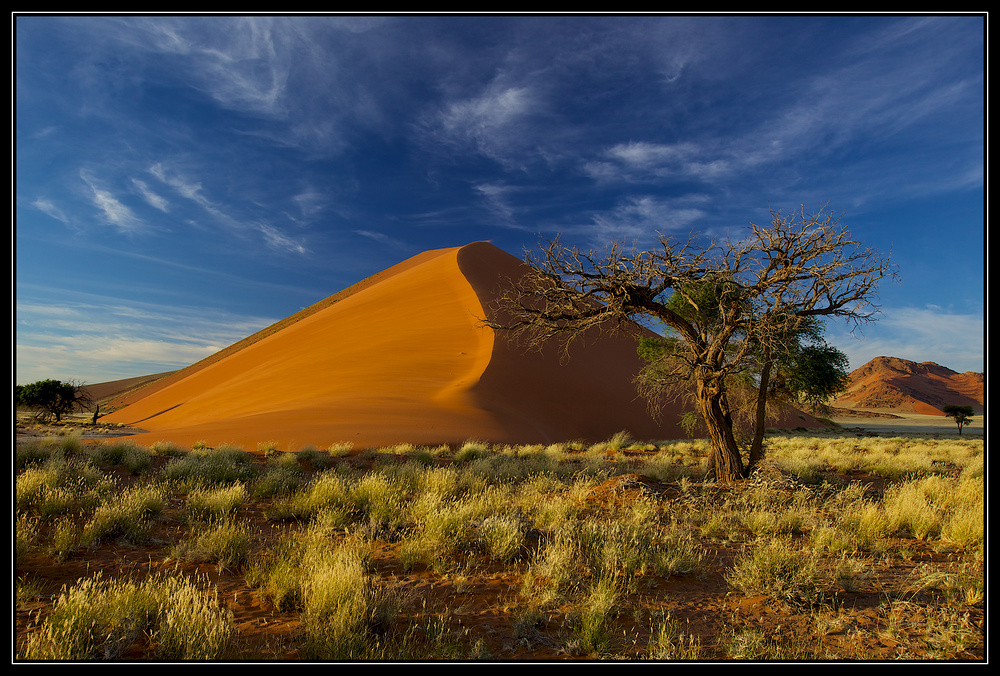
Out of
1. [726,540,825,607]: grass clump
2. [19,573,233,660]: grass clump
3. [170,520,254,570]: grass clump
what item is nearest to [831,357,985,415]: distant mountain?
[726,540,825,607]: grass clump

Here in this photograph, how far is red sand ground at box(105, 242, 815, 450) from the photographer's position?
68.2 feet

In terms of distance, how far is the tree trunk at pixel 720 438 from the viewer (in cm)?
965

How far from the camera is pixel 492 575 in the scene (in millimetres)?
4594

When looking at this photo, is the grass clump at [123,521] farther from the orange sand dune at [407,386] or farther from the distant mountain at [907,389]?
the distant mountain at [907,389]

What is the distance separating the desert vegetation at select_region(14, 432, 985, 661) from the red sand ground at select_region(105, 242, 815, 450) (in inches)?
490

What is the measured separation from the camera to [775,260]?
30.0 ft

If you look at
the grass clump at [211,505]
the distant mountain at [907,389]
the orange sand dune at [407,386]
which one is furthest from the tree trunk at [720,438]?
the distant mountain at [907,389]

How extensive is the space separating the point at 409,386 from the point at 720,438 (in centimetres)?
1956

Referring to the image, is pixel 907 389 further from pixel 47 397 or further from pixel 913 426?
pixel 47 397

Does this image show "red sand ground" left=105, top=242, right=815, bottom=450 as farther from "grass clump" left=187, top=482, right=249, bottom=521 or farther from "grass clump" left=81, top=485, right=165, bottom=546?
"grass clump" left=81, top=485, right=165, bottom=546

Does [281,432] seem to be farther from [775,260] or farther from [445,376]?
[775,260]
